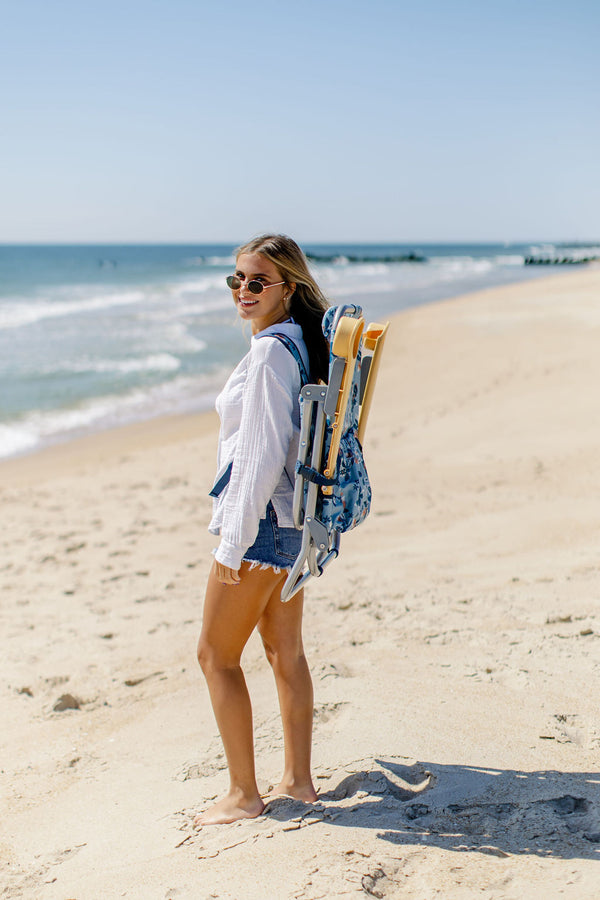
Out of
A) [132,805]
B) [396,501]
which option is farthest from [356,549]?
[132,805]

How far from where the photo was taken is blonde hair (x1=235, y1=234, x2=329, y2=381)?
8.47ft

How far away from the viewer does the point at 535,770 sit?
279cm

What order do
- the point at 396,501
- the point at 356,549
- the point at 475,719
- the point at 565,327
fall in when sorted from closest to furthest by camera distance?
1. the point at 475,719
2. the point at 356,549
3. the point at 396,501
4. the point at 565,327

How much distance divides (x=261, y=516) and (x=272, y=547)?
15 centimetres

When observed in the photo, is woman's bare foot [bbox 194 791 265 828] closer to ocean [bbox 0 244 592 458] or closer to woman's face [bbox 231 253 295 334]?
woman's face [bbox 231 253 295 334]

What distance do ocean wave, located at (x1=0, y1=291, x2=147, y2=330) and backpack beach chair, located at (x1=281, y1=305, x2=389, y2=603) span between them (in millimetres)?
24125

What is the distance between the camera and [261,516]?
2418mm

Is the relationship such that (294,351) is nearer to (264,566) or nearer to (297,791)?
(264,566)

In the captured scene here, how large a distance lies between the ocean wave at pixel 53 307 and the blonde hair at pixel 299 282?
78.1 feet

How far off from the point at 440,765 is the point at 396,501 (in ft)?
13.0

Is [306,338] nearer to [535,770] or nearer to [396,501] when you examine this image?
[535,770]

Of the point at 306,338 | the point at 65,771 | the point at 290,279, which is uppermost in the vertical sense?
the point at 290,279

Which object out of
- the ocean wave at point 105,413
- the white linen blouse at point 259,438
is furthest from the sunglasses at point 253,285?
the ocean wave at point 105,413

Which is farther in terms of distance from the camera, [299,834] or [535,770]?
[535,770]
